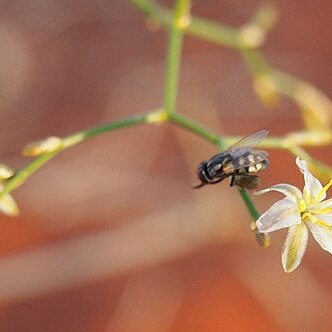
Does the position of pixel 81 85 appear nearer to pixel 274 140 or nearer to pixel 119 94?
pixel 119 94

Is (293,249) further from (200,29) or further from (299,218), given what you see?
(200,29)

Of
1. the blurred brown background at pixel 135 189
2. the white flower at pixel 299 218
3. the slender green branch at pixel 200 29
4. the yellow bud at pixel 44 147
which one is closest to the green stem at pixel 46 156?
the yellow bud at pixel 44 147

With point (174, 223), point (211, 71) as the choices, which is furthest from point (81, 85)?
point (174, 223)

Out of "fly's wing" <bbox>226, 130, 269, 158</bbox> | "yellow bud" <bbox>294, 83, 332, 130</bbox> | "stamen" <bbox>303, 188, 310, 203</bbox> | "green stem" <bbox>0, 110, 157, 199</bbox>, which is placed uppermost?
"yellow bud" <bbox>294, 83, 332, 130</bbox>

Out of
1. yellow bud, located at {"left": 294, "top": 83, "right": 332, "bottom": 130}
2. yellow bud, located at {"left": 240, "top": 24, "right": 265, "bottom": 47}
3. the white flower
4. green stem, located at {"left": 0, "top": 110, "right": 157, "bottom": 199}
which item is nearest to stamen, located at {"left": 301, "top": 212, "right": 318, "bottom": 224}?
the white flower

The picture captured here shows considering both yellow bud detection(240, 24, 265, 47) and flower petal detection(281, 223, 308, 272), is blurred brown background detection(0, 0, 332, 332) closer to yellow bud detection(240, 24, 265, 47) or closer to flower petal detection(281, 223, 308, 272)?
yellow bud detection(240, 24, 265, 47)
